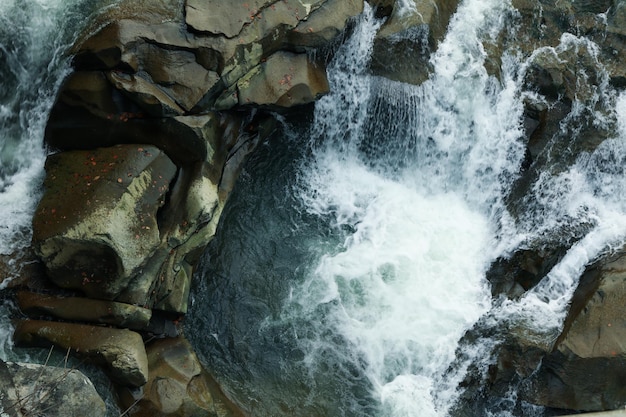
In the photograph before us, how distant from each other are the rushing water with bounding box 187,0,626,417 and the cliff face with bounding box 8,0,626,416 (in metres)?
0.48

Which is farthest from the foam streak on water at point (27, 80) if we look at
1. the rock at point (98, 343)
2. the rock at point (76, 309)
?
the rock at point (98, 343)

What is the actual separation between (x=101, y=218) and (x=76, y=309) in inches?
50.8

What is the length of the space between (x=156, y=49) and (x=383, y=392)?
600cm

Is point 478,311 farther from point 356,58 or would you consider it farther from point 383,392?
point 356,58

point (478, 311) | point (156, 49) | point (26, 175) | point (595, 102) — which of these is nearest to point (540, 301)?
point (478, 311)

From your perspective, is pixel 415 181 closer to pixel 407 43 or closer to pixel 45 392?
pixel 407 43

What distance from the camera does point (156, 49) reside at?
972cm

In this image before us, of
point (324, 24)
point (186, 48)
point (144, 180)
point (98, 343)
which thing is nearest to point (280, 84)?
point (324, 24)

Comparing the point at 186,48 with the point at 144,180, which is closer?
the point at 144,180

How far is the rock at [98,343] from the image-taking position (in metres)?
8.70

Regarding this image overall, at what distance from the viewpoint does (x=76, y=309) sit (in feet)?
29.8

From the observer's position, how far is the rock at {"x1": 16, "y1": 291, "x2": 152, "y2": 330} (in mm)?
9047

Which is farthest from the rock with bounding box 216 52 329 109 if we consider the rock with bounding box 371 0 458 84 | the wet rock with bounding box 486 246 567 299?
the wet rock with bounding box 486 246 567 299

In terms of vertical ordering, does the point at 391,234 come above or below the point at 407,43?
below
